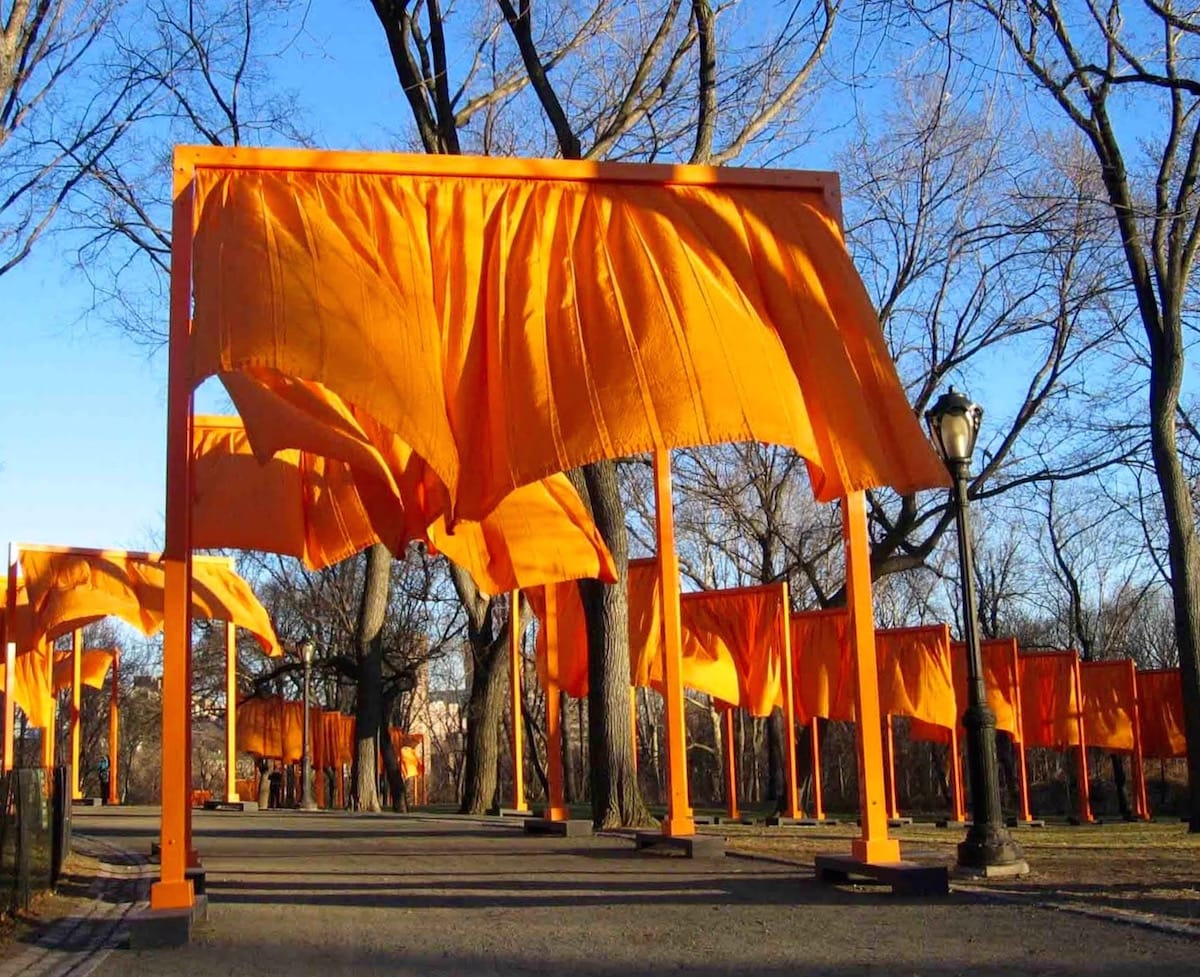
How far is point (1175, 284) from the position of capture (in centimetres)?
1752

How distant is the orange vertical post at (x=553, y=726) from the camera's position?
16.2m

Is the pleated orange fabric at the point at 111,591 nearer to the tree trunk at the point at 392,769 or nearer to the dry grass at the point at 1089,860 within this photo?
the dry grass at the point at 1089,860

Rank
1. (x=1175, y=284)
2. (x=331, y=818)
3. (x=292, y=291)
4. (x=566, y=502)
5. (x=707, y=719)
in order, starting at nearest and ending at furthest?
1. (x=292, y=291)
2. (x=566, y=502)
3. (x=1175, y=284)
4. (x=331, y=818)
5. (x=707, y=719)

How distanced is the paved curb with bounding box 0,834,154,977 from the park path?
207 mm

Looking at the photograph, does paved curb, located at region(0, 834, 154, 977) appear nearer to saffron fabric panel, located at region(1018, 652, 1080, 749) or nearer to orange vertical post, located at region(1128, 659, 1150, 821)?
saffron fabric panel, located at region(1018, 652, 1080, 749)

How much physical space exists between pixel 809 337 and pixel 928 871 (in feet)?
12.4

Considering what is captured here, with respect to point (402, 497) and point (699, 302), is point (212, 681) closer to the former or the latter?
point (402, 497)

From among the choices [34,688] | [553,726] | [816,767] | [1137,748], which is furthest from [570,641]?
[1137,748]

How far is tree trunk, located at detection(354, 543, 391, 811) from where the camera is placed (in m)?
27.9

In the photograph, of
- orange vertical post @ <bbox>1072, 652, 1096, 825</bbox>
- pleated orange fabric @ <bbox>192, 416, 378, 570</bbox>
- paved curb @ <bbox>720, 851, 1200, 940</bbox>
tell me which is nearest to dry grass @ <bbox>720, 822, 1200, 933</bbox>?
paved curb @ <bbox>720, 851, 1200, 940</bbox>

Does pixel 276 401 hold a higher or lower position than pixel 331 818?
higher

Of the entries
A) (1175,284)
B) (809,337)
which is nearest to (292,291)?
(809,337)

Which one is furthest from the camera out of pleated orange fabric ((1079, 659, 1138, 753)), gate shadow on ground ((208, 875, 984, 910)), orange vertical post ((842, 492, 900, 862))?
pleated orange fabric ((1079, 659, 1138, 753))

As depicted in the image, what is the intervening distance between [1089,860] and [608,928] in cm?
586
